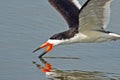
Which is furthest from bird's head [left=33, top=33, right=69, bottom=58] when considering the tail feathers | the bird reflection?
the tail feathers

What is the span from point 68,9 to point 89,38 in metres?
0.92

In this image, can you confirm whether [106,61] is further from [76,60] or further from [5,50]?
[5,50]

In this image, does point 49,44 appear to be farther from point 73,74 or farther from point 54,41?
point 73,74

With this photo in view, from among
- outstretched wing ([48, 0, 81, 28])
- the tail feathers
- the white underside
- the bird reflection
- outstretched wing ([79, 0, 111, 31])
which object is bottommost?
the bird reflection

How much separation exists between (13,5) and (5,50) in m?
2.06

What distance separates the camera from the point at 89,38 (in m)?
9.38

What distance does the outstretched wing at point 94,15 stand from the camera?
8.41m

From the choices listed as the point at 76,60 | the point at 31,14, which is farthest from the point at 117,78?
the point at 31,14

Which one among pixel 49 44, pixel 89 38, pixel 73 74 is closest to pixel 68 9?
pixel 89 38

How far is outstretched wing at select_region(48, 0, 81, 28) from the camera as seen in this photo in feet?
32.4

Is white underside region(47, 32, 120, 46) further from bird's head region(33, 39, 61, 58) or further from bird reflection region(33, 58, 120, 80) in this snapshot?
bird reflection region(33, 58, 120, 80)

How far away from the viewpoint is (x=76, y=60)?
30.2ft

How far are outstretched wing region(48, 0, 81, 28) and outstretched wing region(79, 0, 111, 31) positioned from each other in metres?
0.63

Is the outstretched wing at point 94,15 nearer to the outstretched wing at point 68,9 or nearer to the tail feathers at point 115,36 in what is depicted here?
the tail feathers at point 115,36
